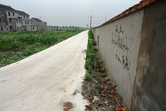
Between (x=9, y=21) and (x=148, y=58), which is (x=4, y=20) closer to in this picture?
(x=9, y=21)

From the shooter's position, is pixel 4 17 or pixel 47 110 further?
pixel 4 17

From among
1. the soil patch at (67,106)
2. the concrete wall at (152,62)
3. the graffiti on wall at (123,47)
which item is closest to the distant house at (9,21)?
the soil patch at (67,106)

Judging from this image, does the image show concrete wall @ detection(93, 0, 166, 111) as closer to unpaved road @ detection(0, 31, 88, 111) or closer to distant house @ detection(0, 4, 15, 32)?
unpaved road @ detection(0, 31, 88, 111)

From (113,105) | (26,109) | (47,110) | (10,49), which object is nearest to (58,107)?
(47,110)

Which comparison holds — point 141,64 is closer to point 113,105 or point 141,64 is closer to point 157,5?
point 157,5

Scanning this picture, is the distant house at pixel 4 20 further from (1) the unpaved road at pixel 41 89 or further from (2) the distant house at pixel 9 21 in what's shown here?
(1) the unpaved road at pixel 41 89

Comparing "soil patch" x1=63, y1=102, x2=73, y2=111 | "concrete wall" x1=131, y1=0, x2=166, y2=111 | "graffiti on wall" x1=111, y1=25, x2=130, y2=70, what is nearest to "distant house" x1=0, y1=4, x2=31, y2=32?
"soil patch" x1=63, y1=102, x2=73, y2=111

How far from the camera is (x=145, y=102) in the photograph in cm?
211

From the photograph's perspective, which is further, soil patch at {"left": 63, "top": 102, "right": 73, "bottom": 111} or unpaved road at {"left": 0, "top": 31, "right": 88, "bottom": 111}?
unpaved road at {"left": 0, "top": 31, "right": 88, "bottom": 111}

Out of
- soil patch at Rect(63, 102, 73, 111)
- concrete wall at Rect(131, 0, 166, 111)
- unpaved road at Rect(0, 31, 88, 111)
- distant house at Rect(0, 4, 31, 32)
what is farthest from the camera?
distant house at Rect(0, 4, 31, 32)

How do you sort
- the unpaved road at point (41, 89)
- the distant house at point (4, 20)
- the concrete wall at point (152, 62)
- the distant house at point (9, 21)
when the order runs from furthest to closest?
the distant house at point (9, 21)
the distant house at point (4, 20)
the unpaved road at point (41, 89)
the concrete wall at point (152, 62)

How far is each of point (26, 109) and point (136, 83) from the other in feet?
9.85

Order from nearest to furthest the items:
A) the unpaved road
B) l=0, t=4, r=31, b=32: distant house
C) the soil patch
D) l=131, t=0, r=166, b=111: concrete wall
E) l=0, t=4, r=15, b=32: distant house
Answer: l=131, t=0, r=166, b=111: concrete wall → the soil patch → the unpaved road → l=0, t=4, r=15, b=32: distant house → l=0, t=4, r=31, b=32: distant house

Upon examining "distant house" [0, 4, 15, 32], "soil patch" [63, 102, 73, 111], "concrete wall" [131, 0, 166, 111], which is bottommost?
"soil patch" [63, 102, 73, 111]
